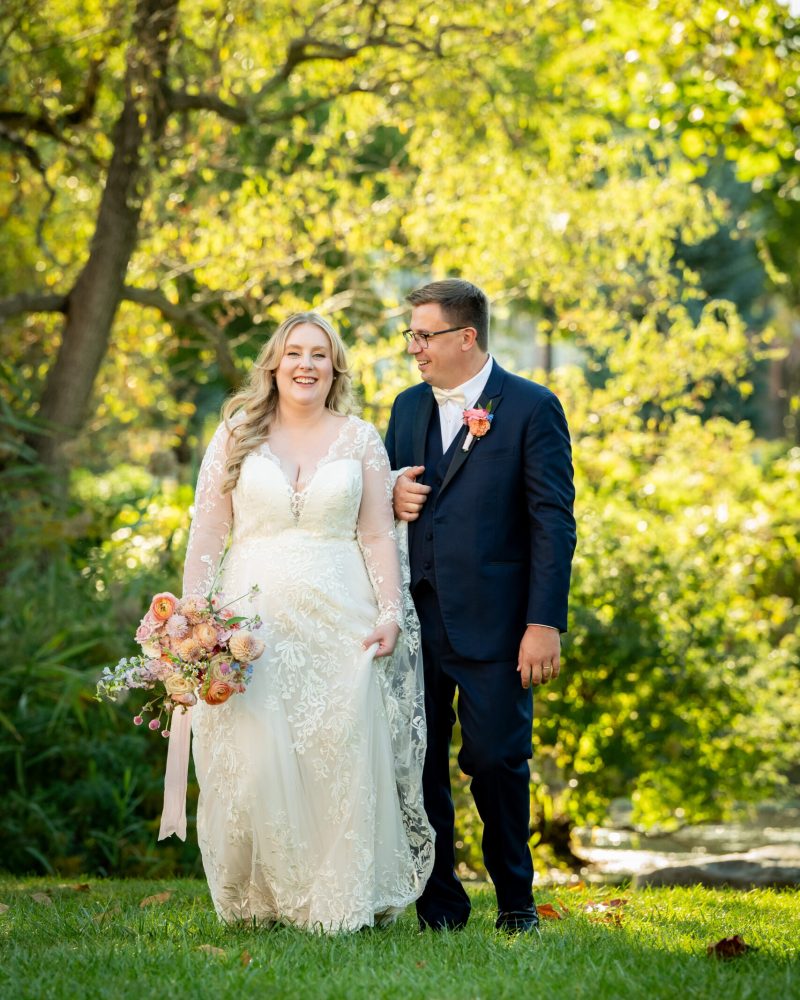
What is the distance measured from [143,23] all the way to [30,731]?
15.8 feet

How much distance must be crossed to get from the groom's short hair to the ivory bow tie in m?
0.21

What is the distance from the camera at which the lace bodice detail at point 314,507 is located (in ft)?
14.4

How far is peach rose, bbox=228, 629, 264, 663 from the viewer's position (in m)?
4.02

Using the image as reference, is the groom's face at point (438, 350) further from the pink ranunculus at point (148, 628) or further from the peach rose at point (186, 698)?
the peach rose at point (186, 698)

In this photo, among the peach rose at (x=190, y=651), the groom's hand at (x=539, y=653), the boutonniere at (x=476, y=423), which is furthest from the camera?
the boutonniere at (x=476, y=423)

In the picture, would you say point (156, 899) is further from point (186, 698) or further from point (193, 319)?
point (193, 319)

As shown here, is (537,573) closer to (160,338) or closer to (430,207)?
(430,207)

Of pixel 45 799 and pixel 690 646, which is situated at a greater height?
pixel 690 646

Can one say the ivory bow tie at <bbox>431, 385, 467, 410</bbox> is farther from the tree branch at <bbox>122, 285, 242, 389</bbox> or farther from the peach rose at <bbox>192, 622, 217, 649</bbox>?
the tree branch at <bbox>122, 285, 242, 389</bbox>

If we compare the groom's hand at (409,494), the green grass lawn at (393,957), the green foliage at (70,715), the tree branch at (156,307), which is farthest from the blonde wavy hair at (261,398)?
the tree branch at (156,307)

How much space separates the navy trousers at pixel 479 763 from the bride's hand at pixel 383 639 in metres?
0.18

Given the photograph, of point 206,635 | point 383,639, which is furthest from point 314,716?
point 206,635

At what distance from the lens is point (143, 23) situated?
880cm

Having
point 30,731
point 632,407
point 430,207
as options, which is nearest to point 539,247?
point 430,207
